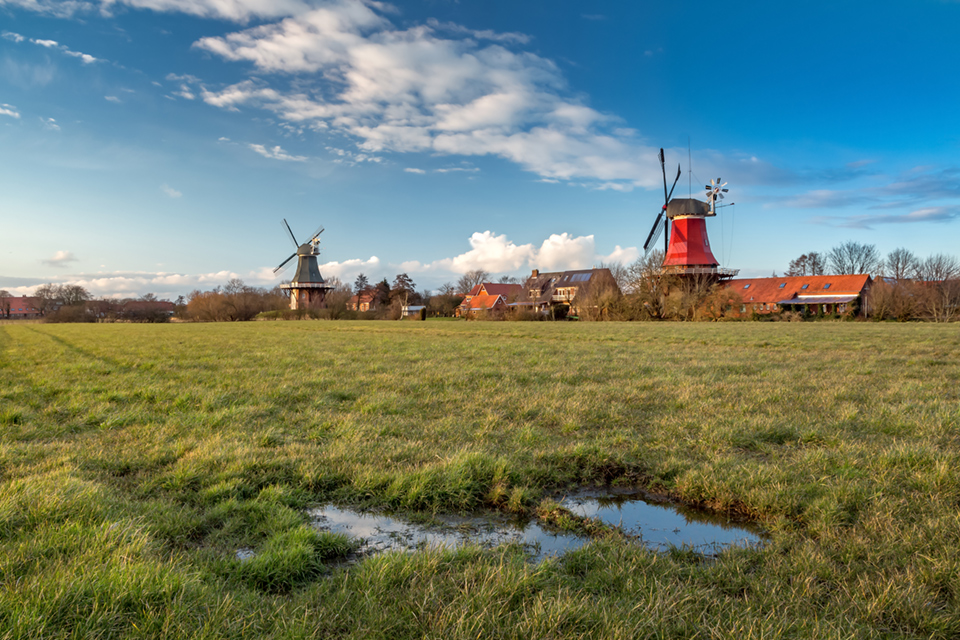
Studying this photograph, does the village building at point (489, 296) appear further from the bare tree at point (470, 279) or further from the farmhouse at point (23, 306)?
the farmhouse at point (23, 306)

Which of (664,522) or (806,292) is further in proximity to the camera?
(806,292)

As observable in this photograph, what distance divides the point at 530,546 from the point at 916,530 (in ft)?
8.76

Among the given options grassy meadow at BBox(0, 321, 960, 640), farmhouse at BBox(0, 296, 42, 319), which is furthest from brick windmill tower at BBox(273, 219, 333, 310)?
farmhouse at BBox(0, 296, 42, 319)

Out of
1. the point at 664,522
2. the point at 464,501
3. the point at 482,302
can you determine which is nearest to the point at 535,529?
the point at 464,501

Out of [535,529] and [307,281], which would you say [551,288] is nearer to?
[307,281]

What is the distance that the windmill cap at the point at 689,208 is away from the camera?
191 ft

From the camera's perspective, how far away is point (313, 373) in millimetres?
11289

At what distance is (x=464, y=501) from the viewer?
4.14 metres

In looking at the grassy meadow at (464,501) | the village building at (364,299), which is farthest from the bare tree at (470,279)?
the grassy meadow at (464,501)

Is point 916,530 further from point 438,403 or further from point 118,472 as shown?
point 118,472

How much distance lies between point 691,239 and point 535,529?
60.0 m

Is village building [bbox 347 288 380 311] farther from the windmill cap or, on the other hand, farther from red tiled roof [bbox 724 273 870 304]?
red tiled roof [bbox 724 273 870 304]

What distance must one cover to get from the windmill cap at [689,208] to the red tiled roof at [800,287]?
9.27 meters

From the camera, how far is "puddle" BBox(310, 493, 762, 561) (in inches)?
135
